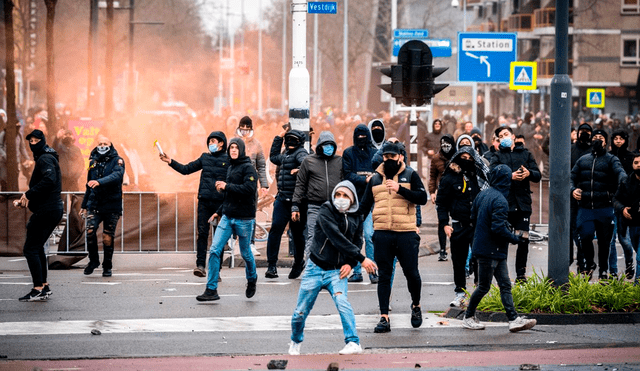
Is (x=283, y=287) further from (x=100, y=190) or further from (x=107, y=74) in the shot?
(x=107, y=74)

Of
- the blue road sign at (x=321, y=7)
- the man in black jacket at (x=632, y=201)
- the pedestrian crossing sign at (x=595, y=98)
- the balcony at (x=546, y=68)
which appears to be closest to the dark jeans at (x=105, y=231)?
the blue road sign at (x=321, y=7)

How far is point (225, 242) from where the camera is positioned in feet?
38.8

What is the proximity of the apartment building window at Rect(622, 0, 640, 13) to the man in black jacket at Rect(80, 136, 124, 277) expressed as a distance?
192 feet

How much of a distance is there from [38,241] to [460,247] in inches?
178

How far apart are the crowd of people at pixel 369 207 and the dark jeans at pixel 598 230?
0.04 ft

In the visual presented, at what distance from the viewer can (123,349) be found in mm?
9039

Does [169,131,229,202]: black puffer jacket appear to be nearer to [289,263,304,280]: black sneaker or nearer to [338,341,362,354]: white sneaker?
[289,263,304,280]: black sneaker

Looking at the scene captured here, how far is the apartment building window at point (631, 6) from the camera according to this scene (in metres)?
68.0

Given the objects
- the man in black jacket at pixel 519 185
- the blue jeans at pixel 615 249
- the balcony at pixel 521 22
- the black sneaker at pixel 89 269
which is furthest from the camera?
the balcony at pixel 521 22

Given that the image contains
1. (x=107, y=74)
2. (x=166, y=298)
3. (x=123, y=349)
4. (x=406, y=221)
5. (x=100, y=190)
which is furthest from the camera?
(x=107, y=74)

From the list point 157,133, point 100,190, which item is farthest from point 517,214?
point 157,133

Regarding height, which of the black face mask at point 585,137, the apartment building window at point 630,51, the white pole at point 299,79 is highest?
the apartment building window at point 630,51

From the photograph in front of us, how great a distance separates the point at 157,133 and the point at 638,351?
27054mm

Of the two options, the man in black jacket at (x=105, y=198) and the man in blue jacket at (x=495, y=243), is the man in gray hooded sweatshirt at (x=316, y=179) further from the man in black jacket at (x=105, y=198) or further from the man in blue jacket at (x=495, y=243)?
the man in black jacket at (x=105, y=198)
